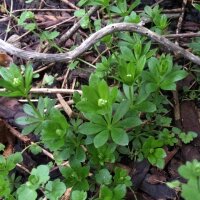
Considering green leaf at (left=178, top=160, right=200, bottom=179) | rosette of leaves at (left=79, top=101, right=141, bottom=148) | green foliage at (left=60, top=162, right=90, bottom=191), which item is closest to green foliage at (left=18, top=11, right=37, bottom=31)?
rosette of leaves at (left=79, top=101, right=141, bottom=148)

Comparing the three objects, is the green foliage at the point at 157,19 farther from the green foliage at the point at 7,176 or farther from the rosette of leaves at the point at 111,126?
the green foliage at the point at 7,176

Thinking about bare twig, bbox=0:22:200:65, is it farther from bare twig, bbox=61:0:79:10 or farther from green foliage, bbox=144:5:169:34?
bare twig, bbox=61:0:79:10

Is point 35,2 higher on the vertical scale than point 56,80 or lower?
higher

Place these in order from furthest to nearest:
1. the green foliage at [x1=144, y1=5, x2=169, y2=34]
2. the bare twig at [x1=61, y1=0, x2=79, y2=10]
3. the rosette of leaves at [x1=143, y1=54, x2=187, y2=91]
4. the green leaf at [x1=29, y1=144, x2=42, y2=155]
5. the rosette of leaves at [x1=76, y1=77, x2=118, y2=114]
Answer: the bare twig at [x1=61, y1=0, x2=79, y2=10] → the green foliage at [x1=144, y1=5, x2=169, y2=34] → the green leaf at [x1=29, y1=144, x2=42, y2=155] → the rosette of leaves at [x1=143, y1=54, x2=187, y2=91] → the rosette of leaves at [x1=76, y1=77, x2=118, y2=114]

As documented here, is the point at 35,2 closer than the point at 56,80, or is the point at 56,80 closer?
the point at 56,80

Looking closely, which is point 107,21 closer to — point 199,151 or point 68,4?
point 68,4

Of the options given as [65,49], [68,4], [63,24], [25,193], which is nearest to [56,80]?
[65,49]
